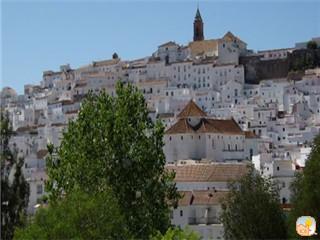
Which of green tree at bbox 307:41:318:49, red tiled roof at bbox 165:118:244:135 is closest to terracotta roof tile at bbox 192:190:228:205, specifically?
red tiled roof at bbox 165:118:244:135

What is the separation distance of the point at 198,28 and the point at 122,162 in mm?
79792

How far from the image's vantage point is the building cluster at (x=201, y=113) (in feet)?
153

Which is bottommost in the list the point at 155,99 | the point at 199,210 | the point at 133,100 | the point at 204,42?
the point at 199,210

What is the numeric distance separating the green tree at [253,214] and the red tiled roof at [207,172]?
59.3 ft

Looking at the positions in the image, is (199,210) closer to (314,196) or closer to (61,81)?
(314,196)

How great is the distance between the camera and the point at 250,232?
26250mm

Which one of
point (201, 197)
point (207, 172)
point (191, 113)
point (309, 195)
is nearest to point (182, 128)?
point (191, 113)

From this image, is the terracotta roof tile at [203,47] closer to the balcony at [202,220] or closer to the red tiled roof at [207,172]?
the red tiled roof at [207,172]

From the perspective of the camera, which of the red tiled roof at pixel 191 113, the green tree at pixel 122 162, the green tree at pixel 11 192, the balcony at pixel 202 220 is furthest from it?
Answer: the red tiled roof at pixel 191 113

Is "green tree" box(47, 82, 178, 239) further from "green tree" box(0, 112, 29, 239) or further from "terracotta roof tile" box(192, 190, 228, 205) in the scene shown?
"terracotta roof tile" box(192, 190, 228, 205)

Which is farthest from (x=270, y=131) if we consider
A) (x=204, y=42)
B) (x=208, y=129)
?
(x=204, y=42)

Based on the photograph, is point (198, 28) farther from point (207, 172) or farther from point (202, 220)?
point (202, 220)

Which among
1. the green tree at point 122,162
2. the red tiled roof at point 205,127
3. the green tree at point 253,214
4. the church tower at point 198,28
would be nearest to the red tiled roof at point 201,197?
the red tiled roof at point 205,127

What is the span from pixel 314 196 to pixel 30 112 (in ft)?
222
